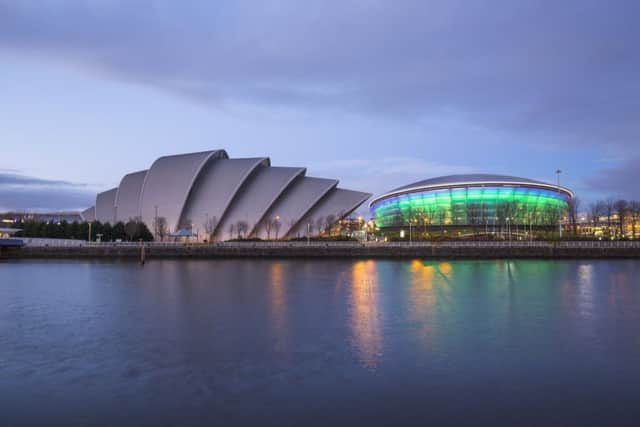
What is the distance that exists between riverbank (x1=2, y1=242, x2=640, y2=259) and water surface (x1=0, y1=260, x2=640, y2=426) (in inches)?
993

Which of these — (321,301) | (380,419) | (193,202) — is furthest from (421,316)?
(193,202)

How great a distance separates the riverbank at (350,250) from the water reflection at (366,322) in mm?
22800

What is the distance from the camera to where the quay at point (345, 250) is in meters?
43.5

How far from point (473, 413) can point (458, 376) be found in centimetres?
168

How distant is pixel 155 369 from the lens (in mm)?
8953

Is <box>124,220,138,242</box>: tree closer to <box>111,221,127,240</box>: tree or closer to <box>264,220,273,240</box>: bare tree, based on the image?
<box>111,221,127,240</box>: tree

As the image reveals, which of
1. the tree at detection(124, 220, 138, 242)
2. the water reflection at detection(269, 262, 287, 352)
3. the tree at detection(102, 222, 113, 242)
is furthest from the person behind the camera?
the tree at detection(102, 222, 113, 242)

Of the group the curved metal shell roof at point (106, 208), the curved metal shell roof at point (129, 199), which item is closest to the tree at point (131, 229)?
the curved metal shell roof at point (129, 199)

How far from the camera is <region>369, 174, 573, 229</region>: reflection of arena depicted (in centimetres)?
6384

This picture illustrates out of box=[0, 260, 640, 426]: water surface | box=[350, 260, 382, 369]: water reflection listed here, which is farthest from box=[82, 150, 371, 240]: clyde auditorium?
box=[0, 260, 640, 426]: water surface

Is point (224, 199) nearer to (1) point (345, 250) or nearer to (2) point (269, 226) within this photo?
(2) point (269, 226)

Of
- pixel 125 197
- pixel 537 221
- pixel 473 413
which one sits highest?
pixel 125 197

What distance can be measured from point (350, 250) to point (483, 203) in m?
27.6

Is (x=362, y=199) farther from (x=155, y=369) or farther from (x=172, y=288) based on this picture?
(x=155, y=369)
